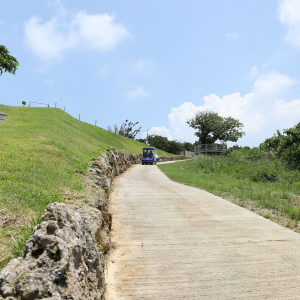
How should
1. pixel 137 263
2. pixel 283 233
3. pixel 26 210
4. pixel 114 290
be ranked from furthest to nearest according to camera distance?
pixel 283 233
pixel 137 263
pixel 26 210
pixel 114 290

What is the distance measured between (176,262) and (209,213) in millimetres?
3872

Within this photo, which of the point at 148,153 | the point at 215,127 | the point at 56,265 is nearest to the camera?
the point at 56,265

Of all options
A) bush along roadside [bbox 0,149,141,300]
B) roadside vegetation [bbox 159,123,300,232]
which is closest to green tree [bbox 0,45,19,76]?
roadside vegetation [bbox 159,123,300,232]

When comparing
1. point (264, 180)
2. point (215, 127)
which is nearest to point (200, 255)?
point (264, 180)

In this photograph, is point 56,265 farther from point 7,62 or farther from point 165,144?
point 165,144

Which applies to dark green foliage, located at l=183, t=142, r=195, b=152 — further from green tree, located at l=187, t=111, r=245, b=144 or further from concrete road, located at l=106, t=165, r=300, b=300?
concrete road, located at l=106, t=165, r=300, b=300

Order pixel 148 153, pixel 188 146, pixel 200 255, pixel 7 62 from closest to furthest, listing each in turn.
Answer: pixel 200 255, pixel 7 62, pixel 148 153, pixel 188 146

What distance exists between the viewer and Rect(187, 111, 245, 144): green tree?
2359 inches

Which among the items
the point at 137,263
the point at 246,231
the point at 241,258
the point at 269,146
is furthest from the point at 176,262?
the point at 269,146

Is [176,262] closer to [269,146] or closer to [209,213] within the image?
[209,213]

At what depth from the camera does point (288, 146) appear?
27.0 m

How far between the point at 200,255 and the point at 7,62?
90.2ft

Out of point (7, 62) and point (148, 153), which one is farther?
point (148, 153)

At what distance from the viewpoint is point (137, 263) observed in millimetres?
5395
